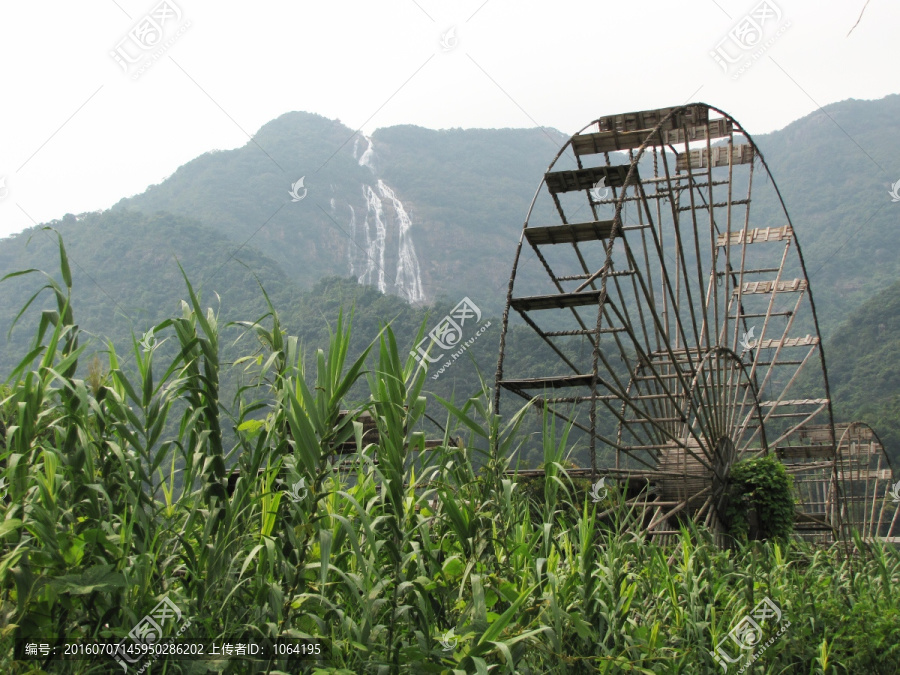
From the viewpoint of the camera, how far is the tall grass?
303cm

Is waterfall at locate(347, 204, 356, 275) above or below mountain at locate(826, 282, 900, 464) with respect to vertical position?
above

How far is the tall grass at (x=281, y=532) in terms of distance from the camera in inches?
119

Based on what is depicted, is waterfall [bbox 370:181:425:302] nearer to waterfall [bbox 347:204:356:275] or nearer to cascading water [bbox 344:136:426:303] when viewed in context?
cascading water [bbox 344:136:426:303]

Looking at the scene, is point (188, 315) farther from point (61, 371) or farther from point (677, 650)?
point (677, 650)

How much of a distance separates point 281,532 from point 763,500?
29.2ft

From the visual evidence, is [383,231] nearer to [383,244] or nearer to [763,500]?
[383,244]

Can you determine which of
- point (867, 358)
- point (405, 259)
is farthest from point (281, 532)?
point (405, 259)

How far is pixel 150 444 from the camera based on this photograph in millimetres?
3266

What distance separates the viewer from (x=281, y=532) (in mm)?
3428

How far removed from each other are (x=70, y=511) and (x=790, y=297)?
58.9 m

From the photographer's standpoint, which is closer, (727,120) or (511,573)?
(511,573)

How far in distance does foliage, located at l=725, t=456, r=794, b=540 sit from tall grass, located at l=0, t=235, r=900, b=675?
775cm

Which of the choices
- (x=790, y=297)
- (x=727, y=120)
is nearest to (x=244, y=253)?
(x=790, y=297)

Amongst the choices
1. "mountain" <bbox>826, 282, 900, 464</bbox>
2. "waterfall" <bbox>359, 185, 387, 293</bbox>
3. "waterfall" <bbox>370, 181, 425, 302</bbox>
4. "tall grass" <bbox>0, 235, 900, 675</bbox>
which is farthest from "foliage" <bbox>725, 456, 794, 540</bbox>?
"waterfall" <bbox>359, 185, 387, 293</bbox>
